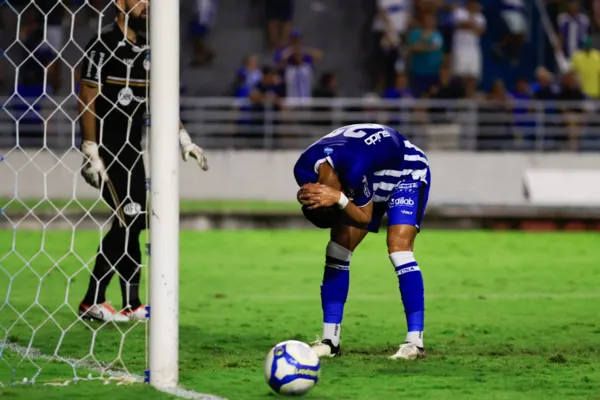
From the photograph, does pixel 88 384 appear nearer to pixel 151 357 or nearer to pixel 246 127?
pixel 151 357

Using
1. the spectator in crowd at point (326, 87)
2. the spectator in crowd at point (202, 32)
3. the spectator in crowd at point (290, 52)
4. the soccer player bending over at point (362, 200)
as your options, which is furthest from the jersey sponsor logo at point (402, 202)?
the spectator in crowd at point (202, 32)

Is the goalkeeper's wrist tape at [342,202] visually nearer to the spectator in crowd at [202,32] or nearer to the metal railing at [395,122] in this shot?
the metal railing at [395,122]

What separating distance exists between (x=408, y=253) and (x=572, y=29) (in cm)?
1582

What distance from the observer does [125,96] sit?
8328 millimetres

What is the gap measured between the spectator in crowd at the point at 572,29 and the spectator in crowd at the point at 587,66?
1.52ft

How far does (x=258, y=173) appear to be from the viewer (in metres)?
21.3

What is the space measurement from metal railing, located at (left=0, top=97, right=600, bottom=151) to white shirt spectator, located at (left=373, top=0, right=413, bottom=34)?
1389mm

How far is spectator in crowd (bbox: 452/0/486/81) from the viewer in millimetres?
21297

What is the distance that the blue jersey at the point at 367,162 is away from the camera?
675 cm

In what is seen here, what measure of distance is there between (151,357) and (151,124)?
110 cm

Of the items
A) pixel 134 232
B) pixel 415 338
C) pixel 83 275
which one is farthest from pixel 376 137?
pixel 83 275

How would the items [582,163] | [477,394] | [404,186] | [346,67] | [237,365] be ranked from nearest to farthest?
[477,394], [237,365], [404,186], [582,163], [346,67]

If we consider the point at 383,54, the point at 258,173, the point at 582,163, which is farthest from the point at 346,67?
the point at 582,163

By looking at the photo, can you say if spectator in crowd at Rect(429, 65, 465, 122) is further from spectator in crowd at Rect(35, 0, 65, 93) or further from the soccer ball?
the soccer ball
